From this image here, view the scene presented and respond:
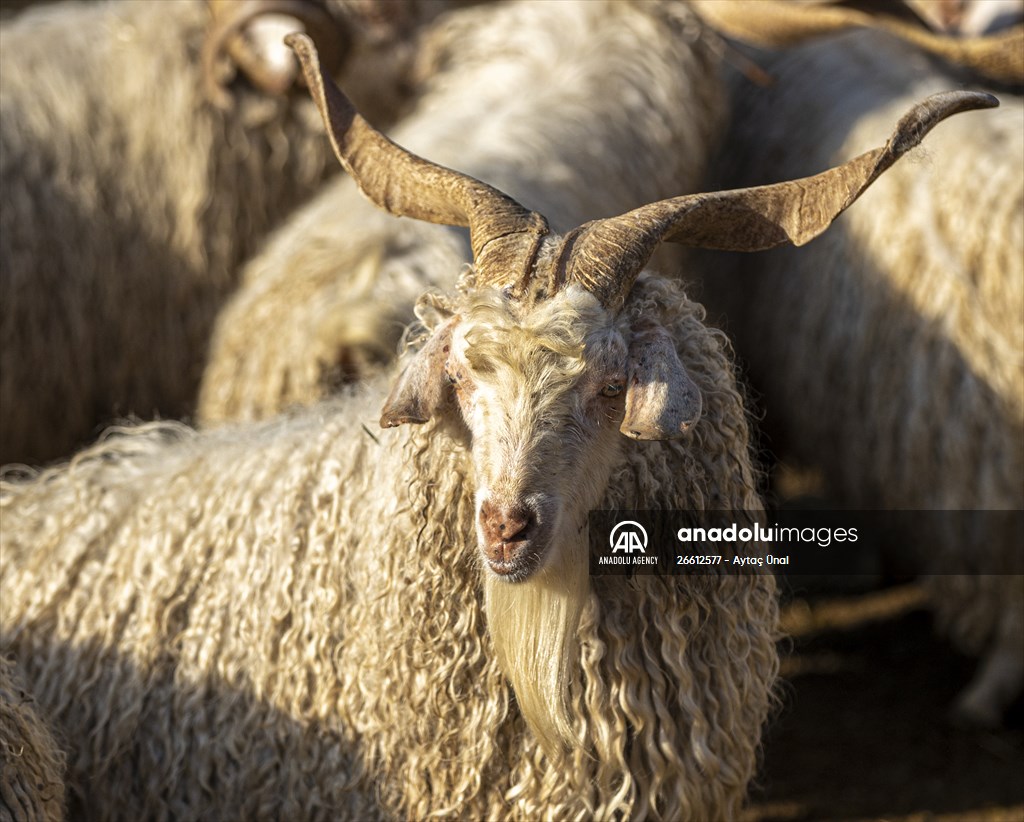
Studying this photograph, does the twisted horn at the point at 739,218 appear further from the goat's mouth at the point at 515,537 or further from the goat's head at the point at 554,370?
the goat's mouth at the point at 515,537

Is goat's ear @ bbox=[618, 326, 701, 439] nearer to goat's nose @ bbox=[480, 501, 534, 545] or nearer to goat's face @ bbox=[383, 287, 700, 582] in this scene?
goat's face @ bbox=[383, 287, 700, 582]

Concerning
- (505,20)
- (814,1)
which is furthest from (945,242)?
(505,20)

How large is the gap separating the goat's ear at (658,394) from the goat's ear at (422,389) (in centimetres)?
34

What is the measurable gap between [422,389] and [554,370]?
267mm

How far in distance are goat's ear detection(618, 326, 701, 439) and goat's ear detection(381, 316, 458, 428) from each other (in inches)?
13.4

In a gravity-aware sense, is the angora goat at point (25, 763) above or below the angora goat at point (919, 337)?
below

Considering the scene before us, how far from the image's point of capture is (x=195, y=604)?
116 inches

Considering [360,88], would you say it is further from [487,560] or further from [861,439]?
[487,560]

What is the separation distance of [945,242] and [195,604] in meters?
2.50

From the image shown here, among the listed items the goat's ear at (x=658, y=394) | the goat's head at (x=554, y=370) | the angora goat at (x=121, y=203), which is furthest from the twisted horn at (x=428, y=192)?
the angora goat at (x=121, y=203)

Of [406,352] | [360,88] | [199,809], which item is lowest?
[199,809]

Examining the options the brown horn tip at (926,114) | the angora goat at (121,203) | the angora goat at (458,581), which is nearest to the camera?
the angora goat at (458,581)

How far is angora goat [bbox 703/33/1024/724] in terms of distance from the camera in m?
4.03

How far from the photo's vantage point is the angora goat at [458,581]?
240cm
